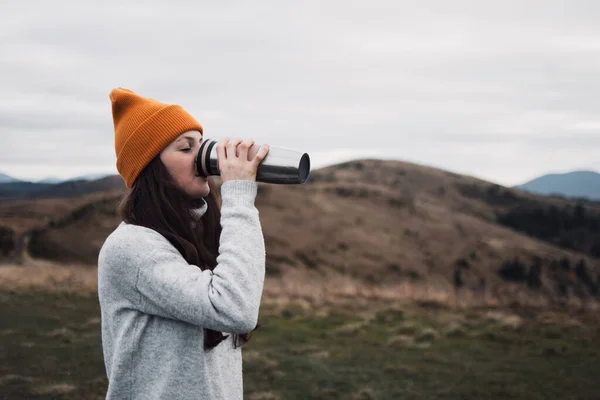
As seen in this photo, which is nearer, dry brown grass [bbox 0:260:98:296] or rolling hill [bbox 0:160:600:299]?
dry brown grass [bbox 0:260:98:296]

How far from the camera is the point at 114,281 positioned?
1.86 m

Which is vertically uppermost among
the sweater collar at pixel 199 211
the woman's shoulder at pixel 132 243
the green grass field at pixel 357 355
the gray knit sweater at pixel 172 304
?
the sweater collar at pixel 199 211

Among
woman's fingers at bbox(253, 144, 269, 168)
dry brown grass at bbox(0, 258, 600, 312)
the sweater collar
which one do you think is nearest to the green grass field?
dry brown grass at bbox(0, 258, 600, 312)

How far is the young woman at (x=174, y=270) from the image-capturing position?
177cm

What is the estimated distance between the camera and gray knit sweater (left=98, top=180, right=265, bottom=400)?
5.77 ft

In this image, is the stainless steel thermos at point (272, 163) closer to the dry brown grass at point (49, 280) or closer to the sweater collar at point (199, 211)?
the sweater collar at point (199, 211)

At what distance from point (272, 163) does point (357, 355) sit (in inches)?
275

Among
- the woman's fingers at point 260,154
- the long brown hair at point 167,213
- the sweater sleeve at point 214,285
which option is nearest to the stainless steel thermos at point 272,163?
the woman's fingers at point 260,154

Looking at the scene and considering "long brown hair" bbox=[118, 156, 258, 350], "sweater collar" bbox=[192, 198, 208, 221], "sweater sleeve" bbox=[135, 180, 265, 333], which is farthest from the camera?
"sweater collar" bbox=[192, 198, 208, 221]

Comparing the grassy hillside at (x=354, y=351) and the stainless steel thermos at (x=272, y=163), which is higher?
the stainless steel thermos at (x=272, y=163)

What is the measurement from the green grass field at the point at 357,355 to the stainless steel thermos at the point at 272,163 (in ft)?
15.6

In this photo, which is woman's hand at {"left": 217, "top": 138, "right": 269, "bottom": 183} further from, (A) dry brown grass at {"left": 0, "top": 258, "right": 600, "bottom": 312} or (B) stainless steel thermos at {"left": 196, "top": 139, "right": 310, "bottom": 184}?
(A) dry brown grass at {"left": 0, "top": 258, "right": 600, "bottom": 312}

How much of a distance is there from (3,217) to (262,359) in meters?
22.9

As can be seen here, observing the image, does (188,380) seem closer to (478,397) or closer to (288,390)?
(288,390)
